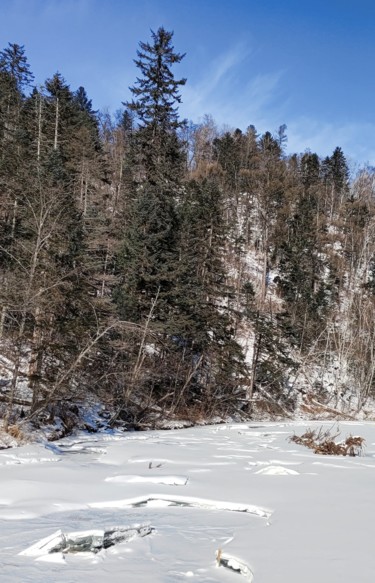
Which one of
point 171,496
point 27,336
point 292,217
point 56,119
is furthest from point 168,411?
point 292,217

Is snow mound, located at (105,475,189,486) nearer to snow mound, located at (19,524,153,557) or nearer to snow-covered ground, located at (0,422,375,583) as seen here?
snow-covered ground, located at (0,422,375,583)

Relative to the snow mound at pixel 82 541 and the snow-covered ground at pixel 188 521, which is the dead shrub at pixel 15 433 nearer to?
the snow-covered ground at pixel 188 521

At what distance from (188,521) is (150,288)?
63.8 feet

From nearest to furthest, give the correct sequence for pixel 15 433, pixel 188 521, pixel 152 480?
pixel 188 521, pixel 152 480, pixel 15 433

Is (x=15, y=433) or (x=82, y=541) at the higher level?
(x=82, y=541)

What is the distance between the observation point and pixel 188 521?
409 centimetres

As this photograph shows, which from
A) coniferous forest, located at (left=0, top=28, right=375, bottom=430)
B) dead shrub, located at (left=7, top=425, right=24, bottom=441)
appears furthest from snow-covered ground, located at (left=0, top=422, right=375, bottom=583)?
coniferous forest, located at (left=0, top=28, right=375, bottom=430)

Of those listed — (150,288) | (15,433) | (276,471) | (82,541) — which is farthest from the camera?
(150,288)

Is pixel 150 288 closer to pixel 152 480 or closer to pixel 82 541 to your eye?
pixel 152 480

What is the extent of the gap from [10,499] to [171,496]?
5.73ft

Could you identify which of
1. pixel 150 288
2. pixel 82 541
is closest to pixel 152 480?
pixel 82 541

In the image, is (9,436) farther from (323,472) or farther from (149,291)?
(149,291)

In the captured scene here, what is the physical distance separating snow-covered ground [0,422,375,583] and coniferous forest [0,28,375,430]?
646 cm

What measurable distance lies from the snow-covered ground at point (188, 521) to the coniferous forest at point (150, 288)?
21.2 feet
